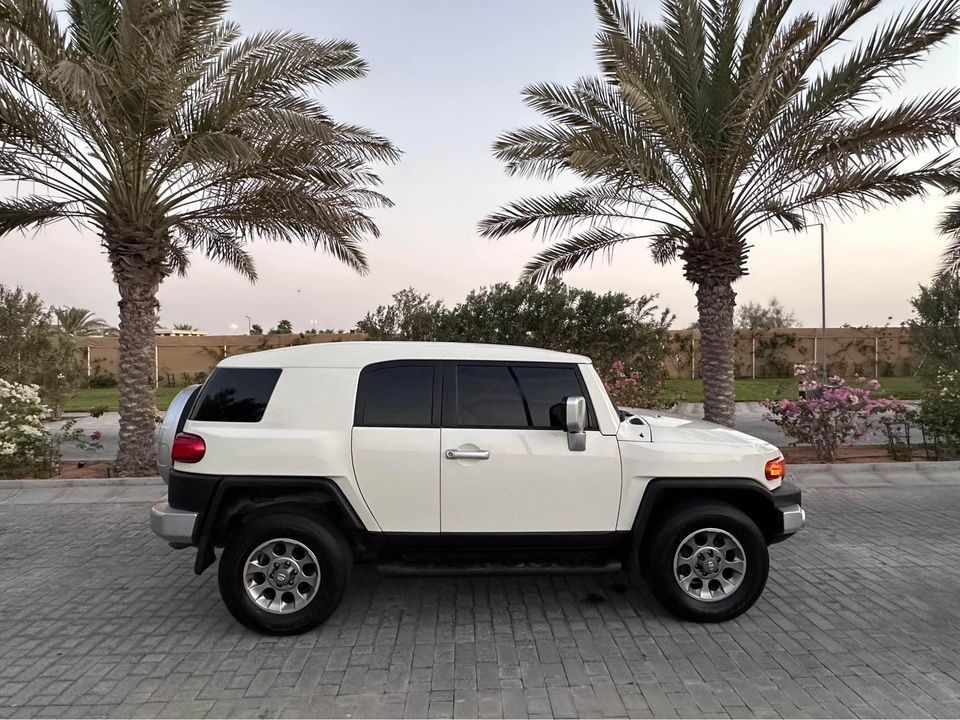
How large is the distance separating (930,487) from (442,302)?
10476 millimetres

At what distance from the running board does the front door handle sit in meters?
0.70

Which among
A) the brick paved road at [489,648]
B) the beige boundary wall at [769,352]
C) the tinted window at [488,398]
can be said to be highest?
the beige boundary wall at [769,352]

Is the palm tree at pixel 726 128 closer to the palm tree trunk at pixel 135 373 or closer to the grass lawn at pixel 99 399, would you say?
the palm tree trunk at pixel 135 373

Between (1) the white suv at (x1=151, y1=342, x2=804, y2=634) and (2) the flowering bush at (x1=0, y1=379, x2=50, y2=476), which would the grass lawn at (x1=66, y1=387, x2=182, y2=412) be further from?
(1) the white suv at (x1=151, y1=342, x2=804, y2=634)

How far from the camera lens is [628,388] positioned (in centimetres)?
1252

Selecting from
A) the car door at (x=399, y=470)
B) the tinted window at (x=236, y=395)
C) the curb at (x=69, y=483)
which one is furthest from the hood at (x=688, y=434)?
the curb at (x=69, y=483)

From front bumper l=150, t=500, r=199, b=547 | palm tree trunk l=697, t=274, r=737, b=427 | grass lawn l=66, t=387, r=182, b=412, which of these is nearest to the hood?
front bumper l=150, t=500, r=199, b=547

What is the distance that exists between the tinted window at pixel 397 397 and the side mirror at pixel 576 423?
2.97ft

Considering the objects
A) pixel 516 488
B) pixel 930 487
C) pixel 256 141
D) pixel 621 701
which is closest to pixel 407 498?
pixel 516 488

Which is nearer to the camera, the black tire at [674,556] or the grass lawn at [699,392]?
the black tire at [674,556]

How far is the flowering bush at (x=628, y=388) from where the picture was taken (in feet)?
40.2

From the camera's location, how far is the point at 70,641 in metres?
4.05

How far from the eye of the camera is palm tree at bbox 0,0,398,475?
24.8 feet

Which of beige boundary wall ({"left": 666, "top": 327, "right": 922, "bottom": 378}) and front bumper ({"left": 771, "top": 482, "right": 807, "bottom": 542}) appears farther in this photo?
beige boundary wall ({"left": 666, "top": 327, "right": 922, "bottom": 378})
